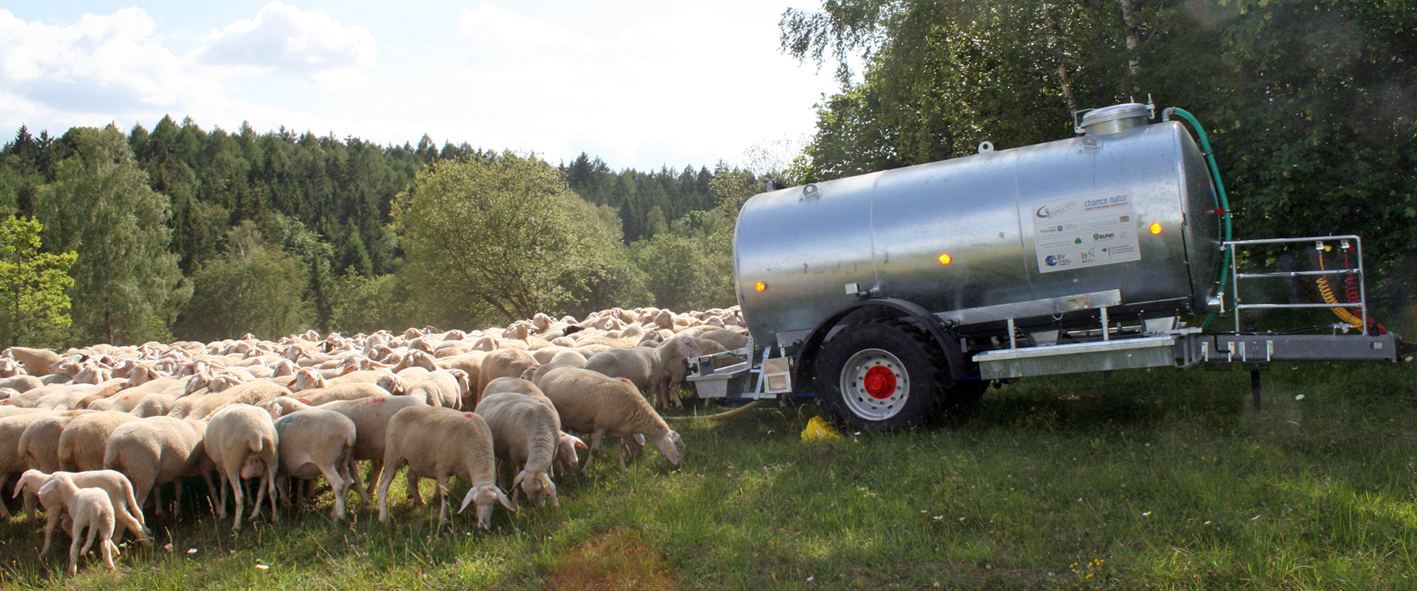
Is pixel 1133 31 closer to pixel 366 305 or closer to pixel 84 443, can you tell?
pixel 84 443

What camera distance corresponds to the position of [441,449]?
306 inches

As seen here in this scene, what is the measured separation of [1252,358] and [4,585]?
35.6ft

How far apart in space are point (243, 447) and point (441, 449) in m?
2.02

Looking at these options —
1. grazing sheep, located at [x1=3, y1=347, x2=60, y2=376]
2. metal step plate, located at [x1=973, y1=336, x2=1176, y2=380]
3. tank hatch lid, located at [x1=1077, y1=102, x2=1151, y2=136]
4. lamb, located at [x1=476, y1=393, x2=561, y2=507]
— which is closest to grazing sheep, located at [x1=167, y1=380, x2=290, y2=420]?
lamb, located at [x1=476, y1=393, x2=561, y2=507]

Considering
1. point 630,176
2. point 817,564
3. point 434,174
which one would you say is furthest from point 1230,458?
point 630,176

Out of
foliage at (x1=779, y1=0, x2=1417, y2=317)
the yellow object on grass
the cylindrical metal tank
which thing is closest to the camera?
the cylindrical metal tank

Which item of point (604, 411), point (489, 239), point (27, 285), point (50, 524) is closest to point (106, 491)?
point (50, 524)

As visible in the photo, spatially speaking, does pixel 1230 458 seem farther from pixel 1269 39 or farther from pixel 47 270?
pixel 47 270

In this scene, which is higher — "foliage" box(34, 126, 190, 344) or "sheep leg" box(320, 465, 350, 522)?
"foliage" box(34, 126, 190, 344)

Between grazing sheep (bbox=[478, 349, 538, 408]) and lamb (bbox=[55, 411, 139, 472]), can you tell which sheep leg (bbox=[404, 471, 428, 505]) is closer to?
lamb (bbox=[55, 411, 139, 472])

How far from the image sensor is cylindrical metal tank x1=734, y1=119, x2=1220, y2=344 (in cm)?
831

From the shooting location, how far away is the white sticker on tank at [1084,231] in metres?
8.37

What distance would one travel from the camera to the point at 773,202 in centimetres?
1067

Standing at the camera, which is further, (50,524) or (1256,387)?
(1256,387)
